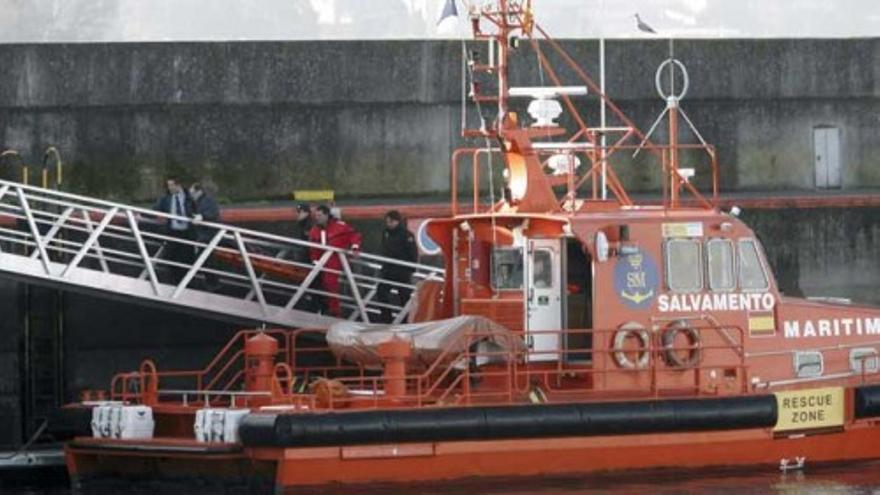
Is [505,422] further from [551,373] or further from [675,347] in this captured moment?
[675,347]

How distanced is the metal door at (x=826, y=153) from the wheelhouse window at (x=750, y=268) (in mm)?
4395

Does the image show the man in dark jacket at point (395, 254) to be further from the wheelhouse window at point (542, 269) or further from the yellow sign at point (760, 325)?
the yellow sign at point (760, 325)

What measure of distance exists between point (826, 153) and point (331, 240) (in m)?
5.53

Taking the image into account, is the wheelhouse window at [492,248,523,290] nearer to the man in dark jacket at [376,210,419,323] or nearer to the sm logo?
the sm logo

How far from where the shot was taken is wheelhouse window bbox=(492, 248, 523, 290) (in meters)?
20.1

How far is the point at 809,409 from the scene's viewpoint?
2009cm

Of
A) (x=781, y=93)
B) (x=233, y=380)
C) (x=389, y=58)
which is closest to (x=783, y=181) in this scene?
(x=781, y=93)

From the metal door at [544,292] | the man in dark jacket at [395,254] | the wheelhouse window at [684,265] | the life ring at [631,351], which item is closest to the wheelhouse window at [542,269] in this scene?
the metal door at [544,292]

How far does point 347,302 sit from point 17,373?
9.25 feet

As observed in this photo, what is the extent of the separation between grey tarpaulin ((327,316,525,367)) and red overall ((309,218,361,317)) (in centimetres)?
173

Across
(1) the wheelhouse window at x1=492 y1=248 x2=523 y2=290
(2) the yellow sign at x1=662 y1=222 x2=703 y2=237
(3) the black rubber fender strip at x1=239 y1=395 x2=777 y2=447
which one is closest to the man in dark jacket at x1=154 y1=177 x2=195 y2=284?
(1) the wheelhouse window at x1=492 y1=248 x2=523 y2=290

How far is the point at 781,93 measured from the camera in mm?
24578

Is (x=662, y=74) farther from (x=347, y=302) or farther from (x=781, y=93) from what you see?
(x=347, y=302)

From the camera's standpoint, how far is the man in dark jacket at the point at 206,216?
71.0 feet
